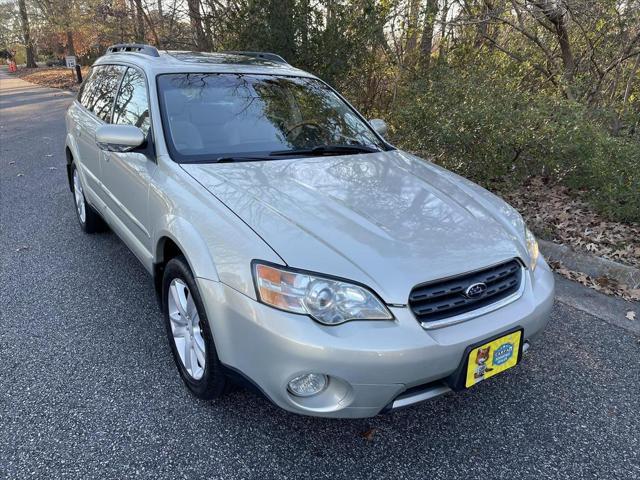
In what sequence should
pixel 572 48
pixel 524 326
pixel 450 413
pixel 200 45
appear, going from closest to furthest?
pixel 524 326
pixel 450 413
pixel 572 48
pixel 200 45

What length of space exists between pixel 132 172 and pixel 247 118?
785 mm

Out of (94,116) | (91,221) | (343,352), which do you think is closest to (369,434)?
(343,352)

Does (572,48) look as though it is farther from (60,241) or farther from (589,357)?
(60,241)

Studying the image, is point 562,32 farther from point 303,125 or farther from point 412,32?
point 303,125

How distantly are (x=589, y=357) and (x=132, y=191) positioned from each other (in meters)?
2.95

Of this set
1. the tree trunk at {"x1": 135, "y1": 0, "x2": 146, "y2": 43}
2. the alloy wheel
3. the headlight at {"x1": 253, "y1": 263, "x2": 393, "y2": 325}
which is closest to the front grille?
the headlight at {"x1": 253, "y1": 263, "x2": 393, "y2": 325}

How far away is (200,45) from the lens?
10008mm

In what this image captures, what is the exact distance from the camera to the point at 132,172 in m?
2.86

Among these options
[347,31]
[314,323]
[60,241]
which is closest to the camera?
[314,323]

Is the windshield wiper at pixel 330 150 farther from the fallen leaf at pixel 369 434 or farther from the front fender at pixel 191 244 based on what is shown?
the fallen leaf at pixel 369 434

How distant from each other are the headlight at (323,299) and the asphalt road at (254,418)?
713 mm

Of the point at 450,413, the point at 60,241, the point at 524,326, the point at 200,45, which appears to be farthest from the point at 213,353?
the point at 200,45

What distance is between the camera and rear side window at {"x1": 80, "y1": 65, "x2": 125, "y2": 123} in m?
3.53

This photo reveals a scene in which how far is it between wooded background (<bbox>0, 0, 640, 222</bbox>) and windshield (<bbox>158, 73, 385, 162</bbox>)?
2.14 metres
